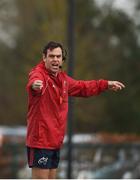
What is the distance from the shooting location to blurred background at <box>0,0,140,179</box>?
3303 centimetres

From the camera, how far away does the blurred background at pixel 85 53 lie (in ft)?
108

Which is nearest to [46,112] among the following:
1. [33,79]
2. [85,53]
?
[33,79]

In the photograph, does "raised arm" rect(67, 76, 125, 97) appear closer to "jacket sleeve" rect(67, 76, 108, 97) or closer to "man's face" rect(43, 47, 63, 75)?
"jacket sleeve" rect(67, 76, 108, 97)

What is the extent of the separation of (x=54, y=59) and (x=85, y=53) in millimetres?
29041

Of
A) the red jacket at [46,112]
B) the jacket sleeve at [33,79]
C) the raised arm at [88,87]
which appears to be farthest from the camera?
the raised arm at [88,87]

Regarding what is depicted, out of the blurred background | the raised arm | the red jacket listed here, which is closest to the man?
the red jacket

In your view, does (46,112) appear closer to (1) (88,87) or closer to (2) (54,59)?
(2) (54,59)

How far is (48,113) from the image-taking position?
6004mm

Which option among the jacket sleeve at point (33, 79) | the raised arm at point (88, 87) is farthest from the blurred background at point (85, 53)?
the jacket sleeve at point (33, 79)

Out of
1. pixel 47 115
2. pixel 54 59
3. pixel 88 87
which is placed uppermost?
pixel 54 59

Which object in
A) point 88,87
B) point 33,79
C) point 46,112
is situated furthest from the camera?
point 88,87

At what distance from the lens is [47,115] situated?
5992 millimetres

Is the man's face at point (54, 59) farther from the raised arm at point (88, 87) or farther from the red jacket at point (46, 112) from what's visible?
the raised arm at point (88, 87)

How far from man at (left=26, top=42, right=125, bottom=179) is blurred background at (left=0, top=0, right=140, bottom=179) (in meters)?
21.3
